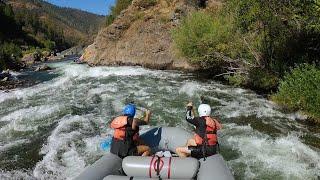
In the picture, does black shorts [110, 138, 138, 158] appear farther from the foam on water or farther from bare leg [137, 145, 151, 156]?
the foam on water

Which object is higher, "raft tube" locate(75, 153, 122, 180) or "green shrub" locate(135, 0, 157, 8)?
"green shrub" locate(135, 0, 157, 8)

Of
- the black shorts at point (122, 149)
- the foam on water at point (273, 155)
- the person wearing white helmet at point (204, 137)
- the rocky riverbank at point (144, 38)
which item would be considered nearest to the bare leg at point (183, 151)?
the person wearing white helmet at point (204, 137)

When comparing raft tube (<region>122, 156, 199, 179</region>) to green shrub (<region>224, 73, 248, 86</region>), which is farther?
green shrub (<region>224, 73, 248, 86</region>)

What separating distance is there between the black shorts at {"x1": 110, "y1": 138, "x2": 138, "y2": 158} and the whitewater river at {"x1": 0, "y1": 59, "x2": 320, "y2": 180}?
212 centimetres

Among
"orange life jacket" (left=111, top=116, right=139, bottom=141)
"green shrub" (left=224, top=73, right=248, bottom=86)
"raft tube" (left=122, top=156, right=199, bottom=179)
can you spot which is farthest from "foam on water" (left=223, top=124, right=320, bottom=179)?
"green shrub" (left=224, top=73, right=248, bottom=86)

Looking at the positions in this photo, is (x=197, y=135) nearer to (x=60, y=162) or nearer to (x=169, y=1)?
(x=60, y=162)

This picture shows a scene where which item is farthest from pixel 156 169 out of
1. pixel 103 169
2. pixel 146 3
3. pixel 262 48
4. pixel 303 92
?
pixel 146 3

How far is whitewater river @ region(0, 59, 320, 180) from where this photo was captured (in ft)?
36.3

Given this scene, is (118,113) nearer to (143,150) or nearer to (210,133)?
(143,150)

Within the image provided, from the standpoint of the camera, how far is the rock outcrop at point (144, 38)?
38375 millimetres

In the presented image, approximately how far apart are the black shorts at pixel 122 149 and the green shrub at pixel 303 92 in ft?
25.3

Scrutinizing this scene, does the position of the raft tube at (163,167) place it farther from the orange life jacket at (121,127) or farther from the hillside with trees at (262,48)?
the hillside with trees at (262,48)

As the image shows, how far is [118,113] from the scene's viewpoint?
17.5 meters

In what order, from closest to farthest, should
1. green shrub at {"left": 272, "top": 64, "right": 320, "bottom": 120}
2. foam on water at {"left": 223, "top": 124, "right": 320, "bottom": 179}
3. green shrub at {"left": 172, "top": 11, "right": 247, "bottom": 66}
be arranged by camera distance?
1. foam on water at {"left": 223, "top": 124, "right": 320, "bottom": 179}
2. green shrub at {"left": 272, "top": 64, "right": 320, "bottom": 120}
3. green shrub at {"left": 172, "top": 11, "right": 247, "bottom": 66}
